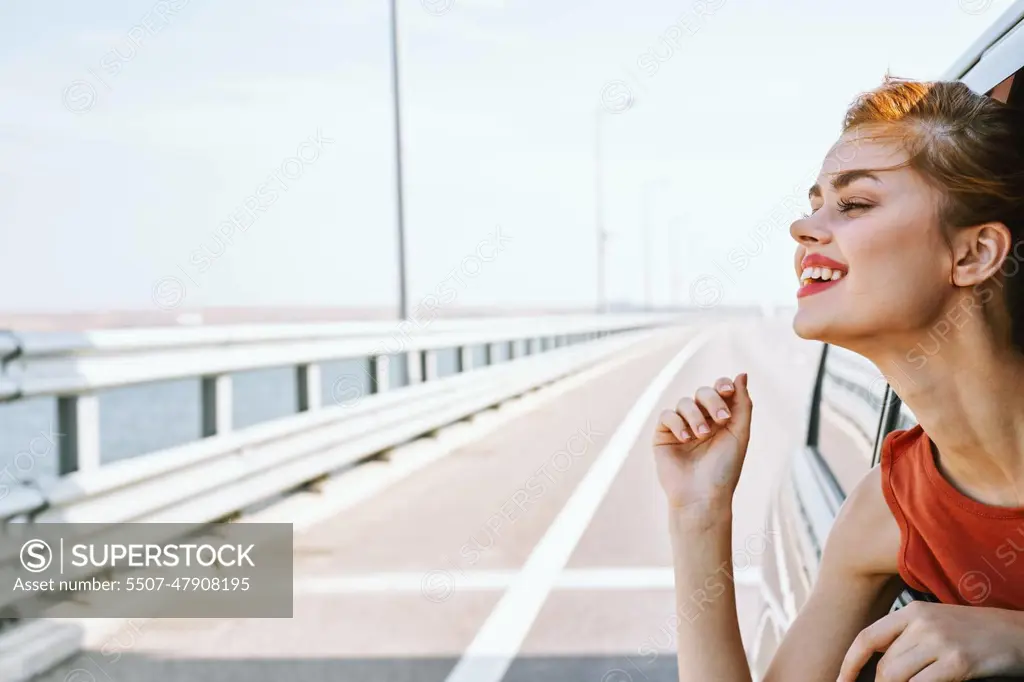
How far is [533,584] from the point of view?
688 centimetres

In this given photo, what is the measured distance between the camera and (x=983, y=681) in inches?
64.9

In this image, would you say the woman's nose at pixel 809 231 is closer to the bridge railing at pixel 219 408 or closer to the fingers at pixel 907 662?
the fingers at pixel 907 662

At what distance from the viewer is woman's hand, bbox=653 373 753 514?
2.35 m

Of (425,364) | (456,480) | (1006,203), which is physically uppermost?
(1006,203)

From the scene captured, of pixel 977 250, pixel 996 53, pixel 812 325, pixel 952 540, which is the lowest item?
pixel 952 540

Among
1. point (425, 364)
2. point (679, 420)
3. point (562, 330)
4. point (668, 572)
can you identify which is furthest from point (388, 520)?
point (562, 330)

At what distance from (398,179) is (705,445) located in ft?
47.6

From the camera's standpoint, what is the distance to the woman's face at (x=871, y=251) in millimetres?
1930

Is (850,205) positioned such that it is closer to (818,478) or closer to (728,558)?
(728,558)

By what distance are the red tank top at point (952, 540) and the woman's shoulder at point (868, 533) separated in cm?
5

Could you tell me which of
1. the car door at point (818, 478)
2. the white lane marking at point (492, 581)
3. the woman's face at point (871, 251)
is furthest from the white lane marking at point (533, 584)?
the woman's face at point (871, 251)

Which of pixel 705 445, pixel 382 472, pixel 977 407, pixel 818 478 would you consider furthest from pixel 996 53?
pixel 382 472

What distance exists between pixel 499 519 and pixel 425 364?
5.01m

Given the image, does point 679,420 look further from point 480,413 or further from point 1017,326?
point 480,413
